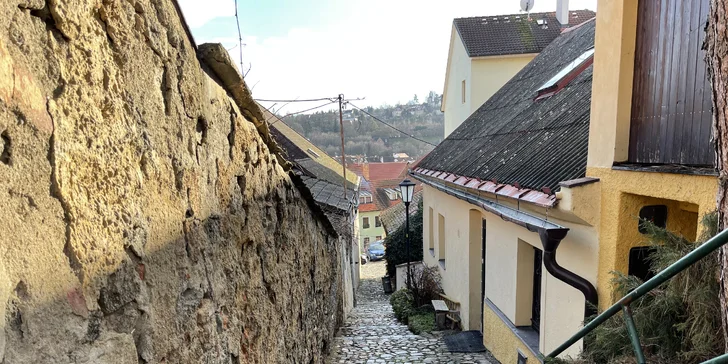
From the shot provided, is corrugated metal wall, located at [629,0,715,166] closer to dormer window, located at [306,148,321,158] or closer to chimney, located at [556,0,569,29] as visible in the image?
Answer: chimney, located at [556,0,569,29]

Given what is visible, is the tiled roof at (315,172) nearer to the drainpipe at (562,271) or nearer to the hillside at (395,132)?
the drainpipe at (562,271)

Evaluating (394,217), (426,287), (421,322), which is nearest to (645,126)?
(421,322)

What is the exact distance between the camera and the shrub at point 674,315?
2.12m

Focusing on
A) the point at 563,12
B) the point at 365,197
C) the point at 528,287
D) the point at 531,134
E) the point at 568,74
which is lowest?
the point at 365,197

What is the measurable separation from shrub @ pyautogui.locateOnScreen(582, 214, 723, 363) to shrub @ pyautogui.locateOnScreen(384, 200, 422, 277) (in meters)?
10.7

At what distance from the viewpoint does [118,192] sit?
1.36 m

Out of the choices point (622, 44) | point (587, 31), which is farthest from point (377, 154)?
point (622, 44)

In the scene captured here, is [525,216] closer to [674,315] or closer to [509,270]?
[509,270]

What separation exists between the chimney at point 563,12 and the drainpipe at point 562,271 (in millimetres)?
12540

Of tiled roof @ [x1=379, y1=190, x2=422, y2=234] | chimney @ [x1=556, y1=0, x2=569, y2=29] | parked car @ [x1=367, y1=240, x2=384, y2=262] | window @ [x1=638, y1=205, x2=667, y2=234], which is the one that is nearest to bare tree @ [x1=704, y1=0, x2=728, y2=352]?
window @ [x1=638, y1=205, x2=667, y2=234]

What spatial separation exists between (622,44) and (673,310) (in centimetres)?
197

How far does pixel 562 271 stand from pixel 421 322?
15.1ft

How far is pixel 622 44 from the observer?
309cm

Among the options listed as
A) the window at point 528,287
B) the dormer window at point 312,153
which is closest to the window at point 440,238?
the window at point 528,287
